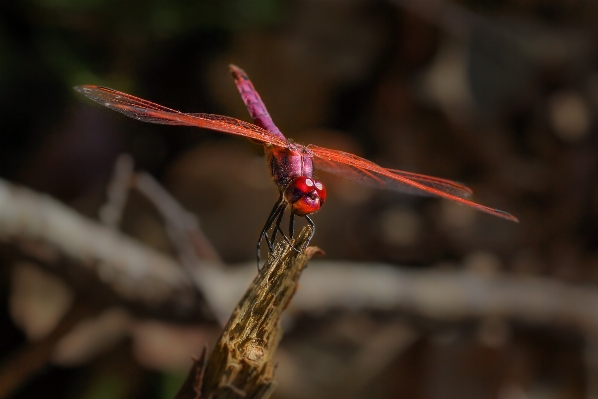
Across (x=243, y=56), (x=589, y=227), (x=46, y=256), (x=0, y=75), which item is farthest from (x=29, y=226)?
(x=589, y=227)

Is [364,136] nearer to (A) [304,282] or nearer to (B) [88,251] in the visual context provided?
(A) [304,282]

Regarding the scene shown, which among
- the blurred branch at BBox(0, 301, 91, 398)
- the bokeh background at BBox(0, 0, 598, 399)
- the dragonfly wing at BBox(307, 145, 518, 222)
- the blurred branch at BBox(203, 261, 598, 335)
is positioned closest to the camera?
the dragonfly wing at BBox(307, 145, 518, 222)

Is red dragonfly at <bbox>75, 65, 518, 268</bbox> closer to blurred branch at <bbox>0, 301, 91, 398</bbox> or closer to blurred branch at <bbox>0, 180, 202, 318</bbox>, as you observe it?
blurred branch at <bbox>0, 180, 202, 318</bbox>

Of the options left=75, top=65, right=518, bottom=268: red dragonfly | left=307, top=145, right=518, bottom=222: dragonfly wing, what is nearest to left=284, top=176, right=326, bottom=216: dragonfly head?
left=75, top=65, right=518, bottom=268: red dragonfly

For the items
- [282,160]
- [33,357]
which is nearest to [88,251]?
[33,357]

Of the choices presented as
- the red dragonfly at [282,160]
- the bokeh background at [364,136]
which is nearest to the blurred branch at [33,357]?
the bokeh background at [364,136]

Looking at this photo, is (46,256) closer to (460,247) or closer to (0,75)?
(0,75)

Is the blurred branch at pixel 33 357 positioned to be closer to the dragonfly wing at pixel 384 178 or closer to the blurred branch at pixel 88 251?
the blurred branch at pixel 88 251
